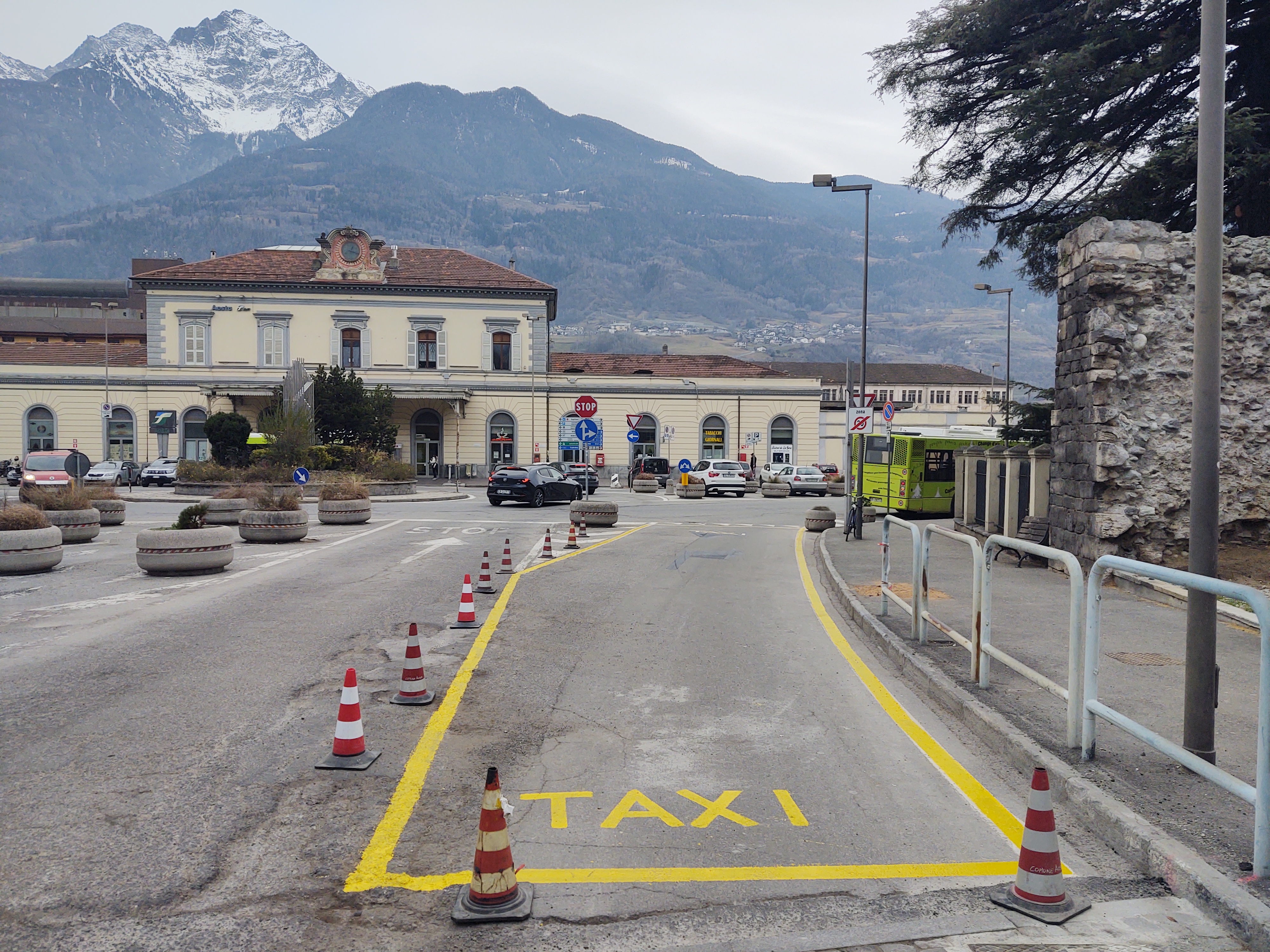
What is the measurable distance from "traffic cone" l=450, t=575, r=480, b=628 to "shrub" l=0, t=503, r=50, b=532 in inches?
334

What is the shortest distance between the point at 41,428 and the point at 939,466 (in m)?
52.6

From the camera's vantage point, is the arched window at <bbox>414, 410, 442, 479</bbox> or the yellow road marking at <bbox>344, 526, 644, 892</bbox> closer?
the yellow road marking at <bbox>344, 526, 644, 892</bbox>

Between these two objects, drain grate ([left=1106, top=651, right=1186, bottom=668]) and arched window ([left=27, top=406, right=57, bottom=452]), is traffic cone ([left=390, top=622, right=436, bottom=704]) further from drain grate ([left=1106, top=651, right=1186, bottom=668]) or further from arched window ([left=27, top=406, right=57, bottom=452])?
arched window ([left=27, top=406, right=57, bottom=452])

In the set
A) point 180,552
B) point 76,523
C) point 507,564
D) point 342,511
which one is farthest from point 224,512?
point 507,564

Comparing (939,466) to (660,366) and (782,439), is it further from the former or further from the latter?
(660,366)

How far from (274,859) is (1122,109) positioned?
67.2ft

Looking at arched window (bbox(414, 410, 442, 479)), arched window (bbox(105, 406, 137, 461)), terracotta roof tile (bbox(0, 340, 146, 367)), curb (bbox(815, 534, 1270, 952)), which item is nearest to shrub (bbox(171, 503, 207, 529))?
curb (bbox(815, 534, 1270, 952))

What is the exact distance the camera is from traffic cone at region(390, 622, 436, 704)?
7.14 m

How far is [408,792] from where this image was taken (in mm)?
5309

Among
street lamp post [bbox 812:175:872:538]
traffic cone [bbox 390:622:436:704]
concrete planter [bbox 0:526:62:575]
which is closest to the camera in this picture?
traffic cone [bbox 390:622:436:704]

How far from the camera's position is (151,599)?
11.9m

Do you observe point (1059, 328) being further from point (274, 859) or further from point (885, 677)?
point (274, 859)

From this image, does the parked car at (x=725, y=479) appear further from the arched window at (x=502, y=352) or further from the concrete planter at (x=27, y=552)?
the concrete planter at (x=27, y=552)

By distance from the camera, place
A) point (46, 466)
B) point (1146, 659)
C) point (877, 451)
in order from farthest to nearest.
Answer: point (46, 466) → point (877, 451) → point (1146, 659)
